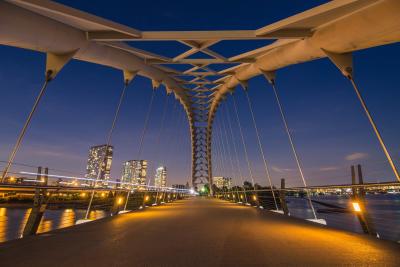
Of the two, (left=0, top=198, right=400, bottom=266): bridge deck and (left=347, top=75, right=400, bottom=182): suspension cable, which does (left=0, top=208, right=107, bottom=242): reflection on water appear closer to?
(left=0, top=198, right=400, bottom=266): bridge deck

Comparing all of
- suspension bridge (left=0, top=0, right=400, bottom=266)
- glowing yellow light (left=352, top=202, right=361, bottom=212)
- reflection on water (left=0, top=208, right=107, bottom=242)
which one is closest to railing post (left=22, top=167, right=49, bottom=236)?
suspension bridge (left=0, top=0, right=400, bottom=266)

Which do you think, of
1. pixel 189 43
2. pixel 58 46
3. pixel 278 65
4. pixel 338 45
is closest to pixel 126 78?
pixel 189 43

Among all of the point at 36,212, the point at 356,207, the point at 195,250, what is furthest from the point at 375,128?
the point at 36,212

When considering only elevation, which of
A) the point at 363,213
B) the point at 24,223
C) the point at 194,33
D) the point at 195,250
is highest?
the point at 194,33

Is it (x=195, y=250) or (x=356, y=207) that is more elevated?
(x=356, y=207)

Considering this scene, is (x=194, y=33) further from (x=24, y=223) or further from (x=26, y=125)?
(x=24, y=223)

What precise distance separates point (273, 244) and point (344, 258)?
0.94 meters

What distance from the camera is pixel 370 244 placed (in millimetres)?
3562

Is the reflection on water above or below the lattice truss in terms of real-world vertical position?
below

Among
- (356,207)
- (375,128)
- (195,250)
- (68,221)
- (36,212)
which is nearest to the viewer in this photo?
(195,250)

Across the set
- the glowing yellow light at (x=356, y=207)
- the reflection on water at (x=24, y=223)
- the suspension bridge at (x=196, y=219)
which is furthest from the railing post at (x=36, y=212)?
the glowing yellow light at (x=356, y=207)

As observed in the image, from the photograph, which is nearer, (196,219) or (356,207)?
(356,207)

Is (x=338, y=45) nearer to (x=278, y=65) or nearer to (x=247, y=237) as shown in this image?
(x=278, y=65)

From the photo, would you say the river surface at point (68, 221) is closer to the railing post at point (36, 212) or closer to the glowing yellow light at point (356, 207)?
the glowing yellow light at point (356, 207)
